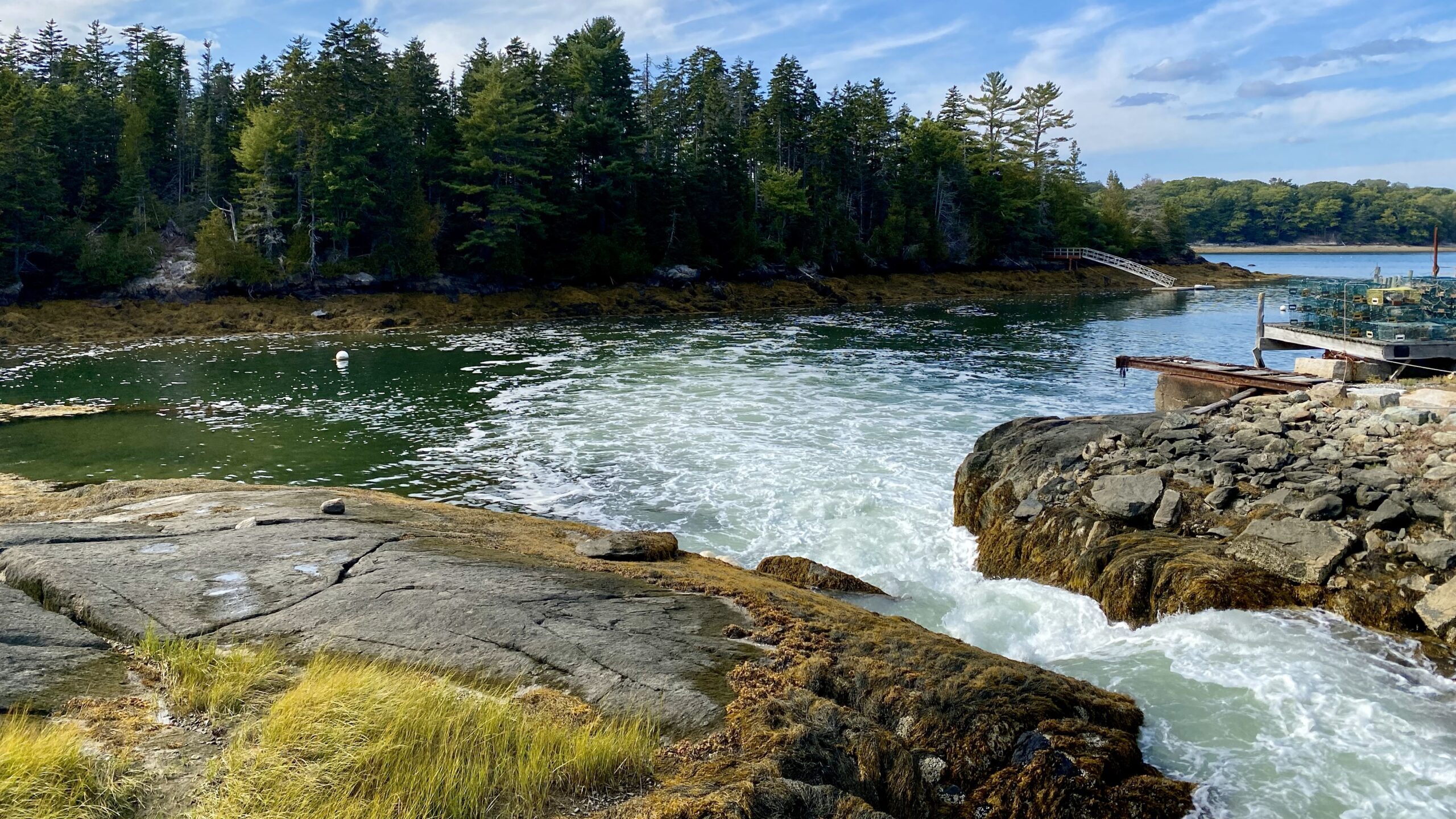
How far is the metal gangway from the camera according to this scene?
78.9 m

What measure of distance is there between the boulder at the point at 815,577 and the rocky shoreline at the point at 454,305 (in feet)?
131

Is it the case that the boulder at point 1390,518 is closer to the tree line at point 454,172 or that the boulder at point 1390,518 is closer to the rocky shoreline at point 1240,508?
the rocky shoreline at point 1240,508

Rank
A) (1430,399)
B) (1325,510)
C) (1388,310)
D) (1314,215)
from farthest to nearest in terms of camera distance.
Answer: (1314,215), (1388,310), (1430,399), (1325,510)

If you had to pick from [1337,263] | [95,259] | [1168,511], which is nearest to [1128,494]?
[1168,511]

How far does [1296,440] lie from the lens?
12602 mm

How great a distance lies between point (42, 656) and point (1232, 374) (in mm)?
20311

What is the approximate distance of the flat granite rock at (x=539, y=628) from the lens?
19.9ft

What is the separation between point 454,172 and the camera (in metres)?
59.0

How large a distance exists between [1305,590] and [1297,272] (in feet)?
367

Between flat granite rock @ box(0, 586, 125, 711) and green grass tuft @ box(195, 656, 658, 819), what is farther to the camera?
flat granite rock @ box(0, 586, 125, 711)

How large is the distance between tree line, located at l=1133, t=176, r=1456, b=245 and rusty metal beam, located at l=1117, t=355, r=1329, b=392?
16336cm

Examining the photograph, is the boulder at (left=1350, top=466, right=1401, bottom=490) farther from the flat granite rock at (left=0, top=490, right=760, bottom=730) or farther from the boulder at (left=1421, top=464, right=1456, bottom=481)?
the flat granite rock at (left=0, top=490, right=760, bottom=730)

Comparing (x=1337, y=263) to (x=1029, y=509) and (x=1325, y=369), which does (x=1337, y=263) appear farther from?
(x=1029, y=509)

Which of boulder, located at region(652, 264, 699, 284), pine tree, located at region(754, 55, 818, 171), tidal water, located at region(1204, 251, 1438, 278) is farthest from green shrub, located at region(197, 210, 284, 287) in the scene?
tidal water, located at region(1204, 251, 1438, 278)
